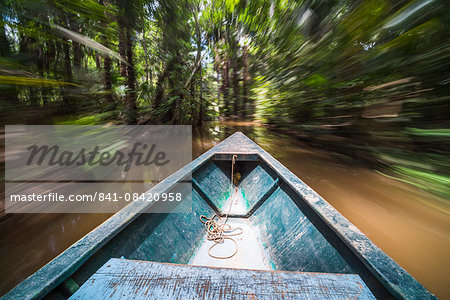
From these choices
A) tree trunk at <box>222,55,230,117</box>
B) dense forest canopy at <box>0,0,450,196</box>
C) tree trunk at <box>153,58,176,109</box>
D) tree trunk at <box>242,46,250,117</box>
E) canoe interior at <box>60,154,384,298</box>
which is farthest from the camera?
tree trunk at <box>222,55,230,117</box>

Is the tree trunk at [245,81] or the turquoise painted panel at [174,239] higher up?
the tree trunk at [245,81]

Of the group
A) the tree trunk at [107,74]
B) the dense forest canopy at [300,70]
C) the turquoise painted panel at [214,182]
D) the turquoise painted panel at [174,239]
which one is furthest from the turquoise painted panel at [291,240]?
the tree trunk at [107,74]

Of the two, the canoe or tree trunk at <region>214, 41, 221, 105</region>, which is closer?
the canoe

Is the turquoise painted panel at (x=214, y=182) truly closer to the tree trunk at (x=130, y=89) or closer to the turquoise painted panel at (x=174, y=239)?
the turquoise painted panel at (x=174, y=239)

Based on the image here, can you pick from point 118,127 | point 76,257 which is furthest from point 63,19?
point 76,257

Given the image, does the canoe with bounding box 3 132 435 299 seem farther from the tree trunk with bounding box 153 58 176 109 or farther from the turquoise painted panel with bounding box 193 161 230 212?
the tree trunk with bounding box 153 58 176 109

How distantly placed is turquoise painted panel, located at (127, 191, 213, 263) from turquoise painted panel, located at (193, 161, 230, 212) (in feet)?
1.04

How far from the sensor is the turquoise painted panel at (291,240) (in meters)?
0.99

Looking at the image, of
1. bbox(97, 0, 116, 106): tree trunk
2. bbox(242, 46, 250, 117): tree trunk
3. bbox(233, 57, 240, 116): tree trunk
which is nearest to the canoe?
bbox(97, 0, 116, 106): tree trunk

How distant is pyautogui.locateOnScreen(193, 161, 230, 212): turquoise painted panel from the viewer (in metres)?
1.97

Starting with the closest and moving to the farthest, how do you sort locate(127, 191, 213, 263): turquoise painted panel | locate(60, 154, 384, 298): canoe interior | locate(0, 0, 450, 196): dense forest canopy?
locate(60, 154, 384, 298): canoe interior
locate(127, 191, 213, 263): turquoise painted panel
locate(0, 0, 450, 196): dense forest canopy

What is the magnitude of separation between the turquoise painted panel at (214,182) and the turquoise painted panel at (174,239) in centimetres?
32

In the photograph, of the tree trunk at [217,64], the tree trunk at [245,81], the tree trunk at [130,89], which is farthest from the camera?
the tree trunk at [217,64]

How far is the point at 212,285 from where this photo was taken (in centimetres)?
59
